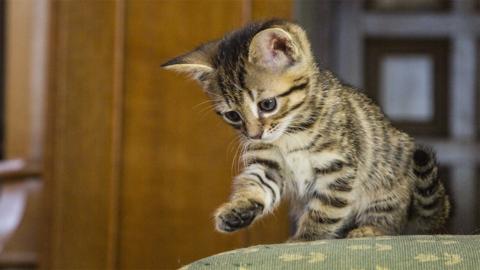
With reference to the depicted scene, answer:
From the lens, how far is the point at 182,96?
2203 millimetres

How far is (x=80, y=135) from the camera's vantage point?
218 cm

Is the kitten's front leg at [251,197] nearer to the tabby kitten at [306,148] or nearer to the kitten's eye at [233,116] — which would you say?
the tabby kitten at [306,148]

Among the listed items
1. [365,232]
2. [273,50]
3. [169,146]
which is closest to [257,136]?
[273,50]

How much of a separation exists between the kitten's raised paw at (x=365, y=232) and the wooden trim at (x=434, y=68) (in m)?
1.21

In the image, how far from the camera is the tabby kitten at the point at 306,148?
54.8 inches

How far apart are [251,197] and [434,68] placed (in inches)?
58.7

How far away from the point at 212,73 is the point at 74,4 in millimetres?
873

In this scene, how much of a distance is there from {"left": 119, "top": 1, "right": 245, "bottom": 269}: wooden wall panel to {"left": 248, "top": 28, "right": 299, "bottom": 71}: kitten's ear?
0.78 metres

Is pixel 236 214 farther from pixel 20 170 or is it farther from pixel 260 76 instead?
pixel 20 170

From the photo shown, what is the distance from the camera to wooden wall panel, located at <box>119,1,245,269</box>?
2186mm

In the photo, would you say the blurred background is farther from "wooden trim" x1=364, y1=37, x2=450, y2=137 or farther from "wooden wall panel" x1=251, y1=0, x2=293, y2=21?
"wooden trim" x1=364, y1=37, x2=450, y2=137

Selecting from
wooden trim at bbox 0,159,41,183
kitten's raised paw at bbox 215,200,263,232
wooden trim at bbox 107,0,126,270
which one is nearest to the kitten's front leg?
kitten's raised paw at bbox 215,200,263,232

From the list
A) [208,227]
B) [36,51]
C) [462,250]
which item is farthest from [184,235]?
[462,250]

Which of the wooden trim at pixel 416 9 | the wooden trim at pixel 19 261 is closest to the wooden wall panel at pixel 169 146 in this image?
the wooden trim at pixel 19 261
